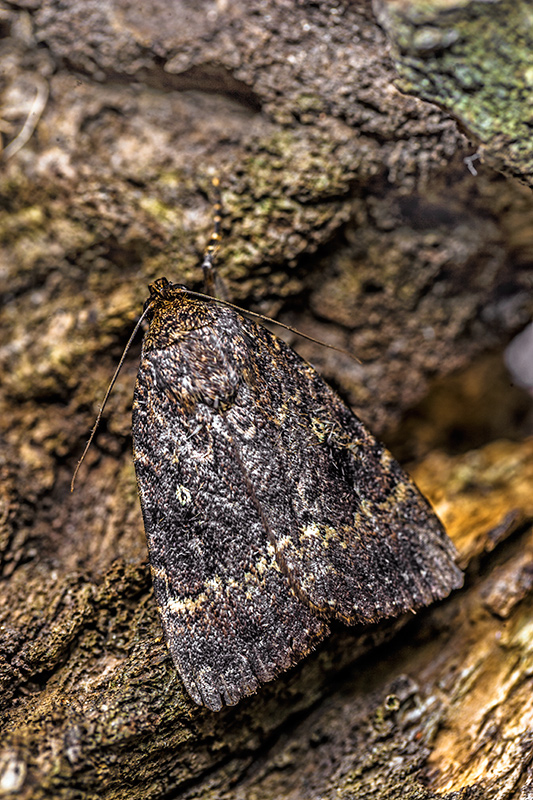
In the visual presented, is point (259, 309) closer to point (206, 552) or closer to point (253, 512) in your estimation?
point (253, 512)

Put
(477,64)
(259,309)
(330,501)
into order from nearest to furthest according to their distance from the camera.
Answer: (477,64), (330,501), (259,309)

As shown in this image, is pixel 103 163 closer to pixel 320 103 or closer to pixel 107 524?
pixel 320 103

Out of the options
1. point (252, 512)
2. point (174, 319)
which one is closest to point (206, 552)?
point (252, 512)

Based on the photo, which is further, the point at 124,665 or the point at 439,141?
the point at 439,141

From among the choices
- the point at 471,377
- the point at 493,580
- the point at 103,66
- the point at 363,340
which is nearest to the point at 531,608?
the point at 493,580

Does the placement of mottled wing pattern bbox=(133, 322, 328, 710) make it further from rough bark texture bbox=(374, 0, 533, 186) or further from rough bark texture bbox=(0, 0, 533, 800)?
rough bark texture bbox=(374, 0, 533, 186)

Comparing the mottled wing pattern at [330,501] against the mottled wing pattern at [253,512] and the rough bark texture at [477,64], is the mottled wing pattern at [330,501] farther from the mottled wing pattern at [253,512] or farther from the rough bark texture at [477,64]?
the rough bark texture at [477,64]

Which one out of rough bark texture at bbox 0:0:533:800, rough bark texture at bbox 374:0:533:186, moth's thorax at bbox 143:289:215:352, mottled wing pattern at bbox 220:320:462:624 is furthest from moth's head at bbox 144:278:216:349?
rough bark texture at bbox 374:0:533:186
